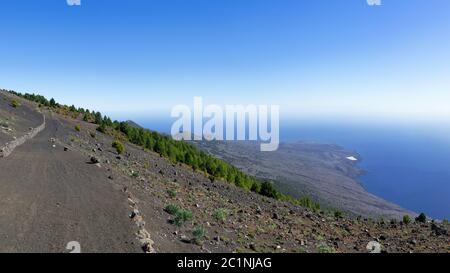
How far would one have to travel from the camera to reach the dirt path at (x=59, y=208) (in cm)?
1153

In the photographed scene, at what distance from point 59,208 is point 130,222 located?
3.31m

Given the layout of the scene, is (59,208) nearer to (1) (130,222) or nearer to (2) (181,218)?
(1) (130,222)

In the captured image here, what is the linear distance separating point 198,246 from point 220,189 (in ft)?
80.2

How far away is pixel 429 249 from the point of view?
72.2 feet

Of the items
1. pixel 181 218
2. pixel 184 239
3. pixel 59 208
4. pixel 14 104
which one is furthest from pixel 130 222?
pixel 14 104

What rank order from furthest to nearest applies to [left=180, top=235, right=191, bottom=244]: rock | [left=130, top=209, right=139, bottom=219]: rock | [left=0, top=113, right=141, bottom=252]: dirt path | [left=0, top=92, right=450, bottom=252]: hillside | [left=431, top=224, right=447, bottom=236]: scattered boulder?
1. [left=431, top=224, right=447, bottom=236]: scattered boulder
2. [left=130, top=209, right=139, bottom=219]: rock
3. [left=180, top=235, right=191, bottom=244]: rock
4. [left=0, top=92, right=450, bottom=252]: hillside
5. [left=0, top=113, right=141, bottom=252]: dirt path

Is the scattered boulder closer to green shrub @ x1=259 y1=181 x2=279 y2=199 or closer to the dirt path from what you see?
the dirt path

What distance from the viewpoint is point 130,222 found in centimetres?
1410

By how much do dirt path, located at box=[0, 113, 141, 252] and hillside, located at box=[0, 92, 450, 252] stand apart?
3cm

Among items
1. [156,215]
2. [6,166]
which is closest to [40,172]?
[6,166]

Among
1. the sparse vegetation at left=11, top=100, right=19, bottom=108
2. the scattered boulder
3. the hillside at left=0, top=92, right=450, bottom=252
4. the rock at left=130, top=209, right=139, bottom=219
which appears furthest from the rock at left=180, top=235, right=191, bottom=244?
the sparse vegetation at left=11, top=100, right=19, bottom=108

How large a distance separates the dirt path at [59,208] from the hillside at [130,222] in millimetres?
33

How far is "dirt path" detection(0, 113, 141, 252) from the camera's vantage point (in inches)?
454

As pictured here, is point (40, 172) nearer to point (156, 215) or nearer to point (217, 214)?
point (156, 215)
